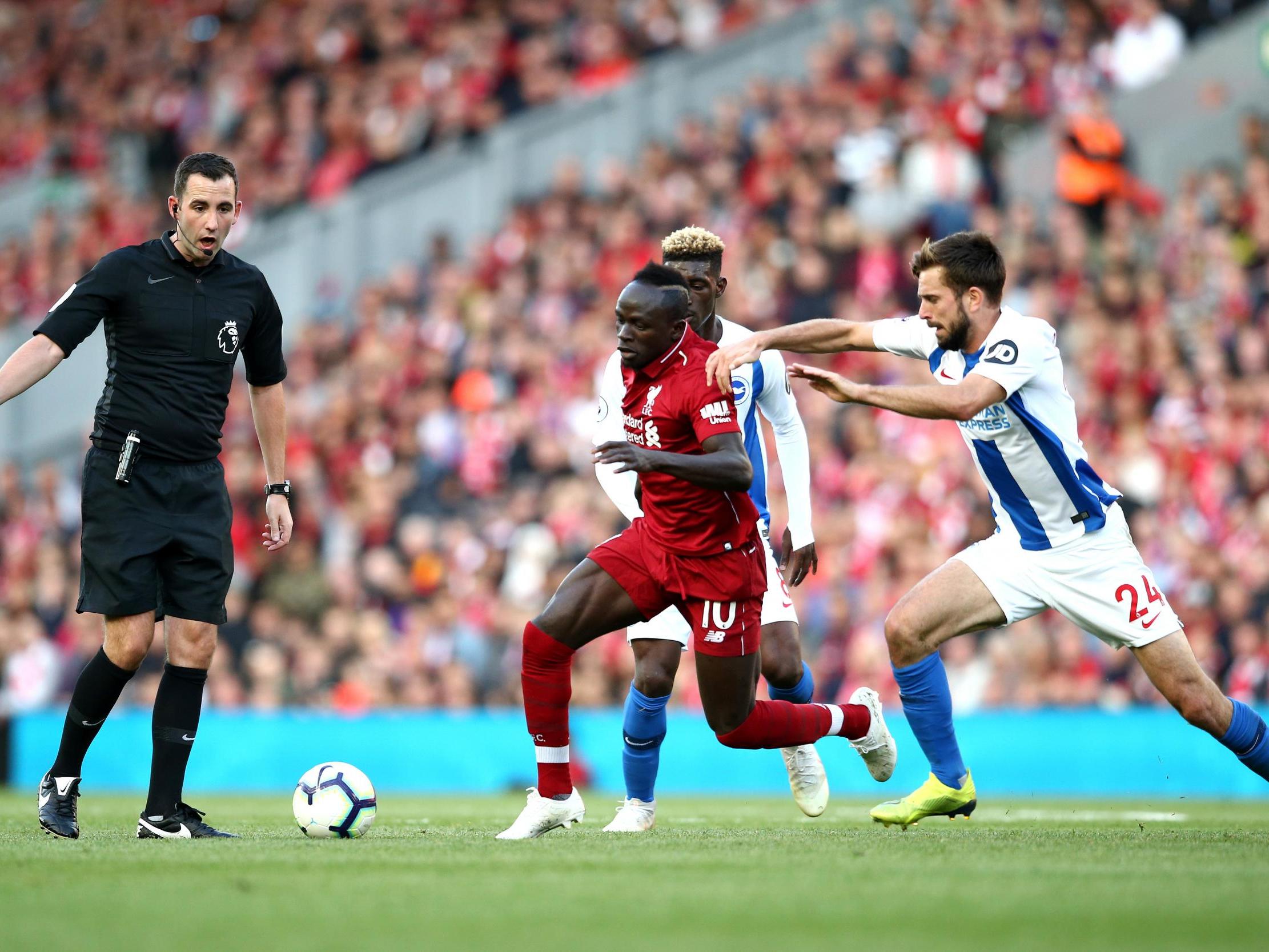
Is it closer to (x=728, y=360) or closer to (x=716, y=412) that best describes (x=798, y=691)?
(x=716, y=412)

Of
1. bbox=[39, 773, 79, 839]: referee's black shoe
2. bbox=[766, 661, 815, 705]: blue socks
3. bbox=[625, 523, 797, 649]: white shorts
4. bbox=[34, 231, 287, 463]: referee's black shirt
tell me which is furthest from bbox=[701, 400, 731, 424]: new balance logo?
bbox=[39, 773, 79, 839]: referee's black shoe

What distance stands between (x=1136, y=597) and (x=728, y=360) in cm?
213

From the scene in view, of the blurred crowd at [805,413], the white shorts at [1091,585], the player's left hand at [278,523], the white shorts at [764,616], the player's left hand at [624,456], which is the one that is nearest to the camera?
the player's left hand at [624,456]

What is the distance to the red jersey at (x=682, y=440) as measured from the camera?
673cm

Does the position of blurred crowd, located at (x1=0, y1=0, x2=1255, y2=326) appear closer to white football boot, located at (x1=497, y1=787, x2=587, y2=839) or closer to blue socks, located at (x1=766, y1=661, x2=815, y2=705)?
blue socks, located at (x1=766, y1=661, x2=815, y2=705)

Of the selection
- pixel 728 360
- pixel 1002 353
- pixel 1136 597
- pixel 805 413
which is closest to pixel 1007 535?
pixel 1136 597

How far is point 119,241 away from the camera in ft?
67.7

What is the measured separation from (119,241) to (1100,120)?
11.7m

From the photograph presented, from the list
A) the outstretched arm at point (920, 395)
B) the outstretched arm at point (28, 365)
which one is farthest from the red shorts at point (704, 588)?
the outstretched arm at point (28, 365)

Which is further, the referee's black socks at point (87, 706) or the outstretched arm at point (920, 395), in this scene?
the referee's black socks at point (87, 706)

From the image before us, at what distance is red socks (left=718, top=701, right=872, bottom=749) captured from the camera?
23.1 ft

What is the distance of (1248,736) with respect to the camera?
7.10m

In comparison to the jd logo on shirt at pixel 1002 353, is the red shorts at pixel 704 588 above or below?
below

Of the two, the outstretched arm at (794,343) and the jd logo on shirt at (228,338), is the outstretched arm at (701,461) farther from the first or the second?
the jd logo on shirt at (228,338)
